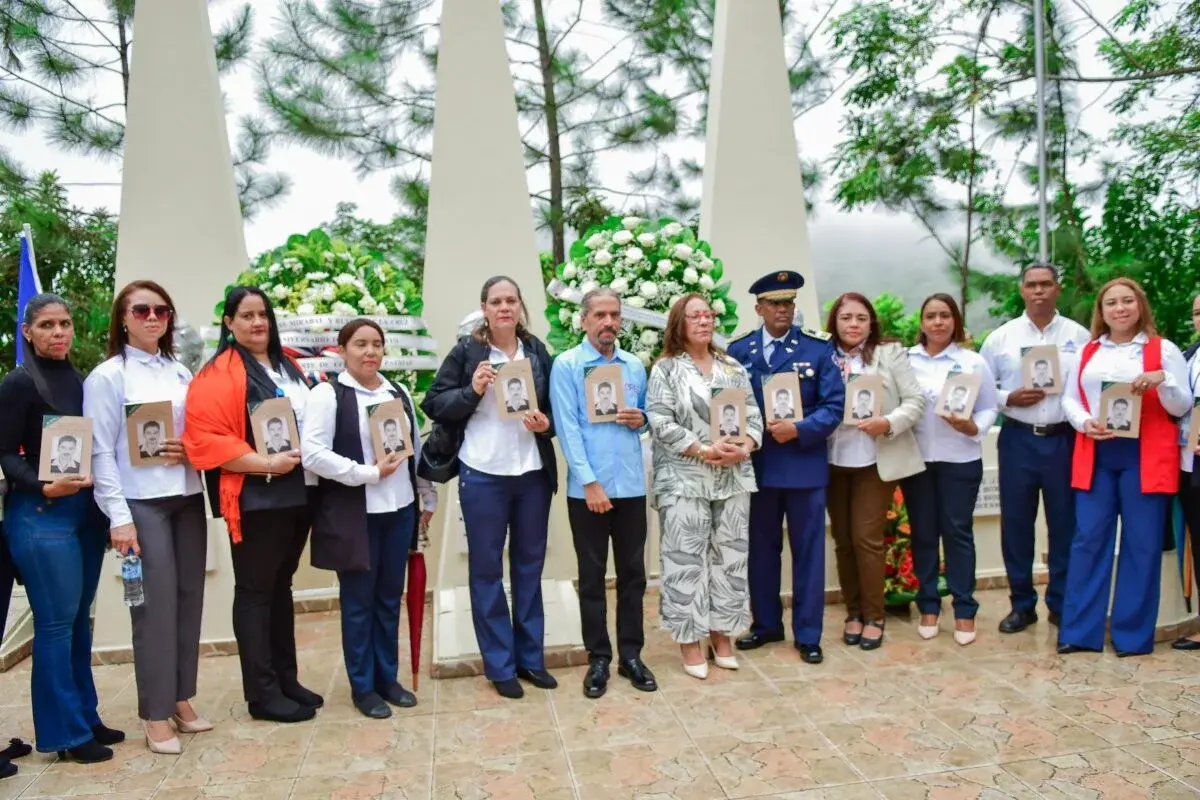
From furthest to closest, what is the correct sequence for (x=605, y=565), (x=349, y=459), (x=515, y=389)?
(x=605, y=565) < (x=515, y=389) < (x=349, y=459)

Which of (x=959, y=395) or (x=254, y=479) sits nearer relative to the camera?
(x=254, y=479)

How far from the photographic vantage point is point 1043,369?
13.4 feet

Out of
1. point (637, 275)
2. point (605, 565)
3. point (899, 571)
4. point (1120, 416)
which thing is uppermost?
point (637, 275)

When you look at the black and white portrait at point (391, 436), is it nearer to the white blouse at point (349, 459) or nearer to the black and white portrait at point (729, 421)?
the white blouse at point (349, 459)

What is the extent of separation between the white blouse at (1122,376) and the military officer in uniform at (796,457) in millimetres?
1041

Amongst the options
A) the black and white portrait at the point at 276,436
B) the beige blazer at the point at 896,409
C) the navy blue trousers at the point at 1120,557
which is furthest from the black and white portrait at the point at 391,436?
the navy blue trousers at the point at 1120,557

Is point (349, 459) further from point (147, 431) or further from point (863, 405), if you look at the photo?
point (863, 405)

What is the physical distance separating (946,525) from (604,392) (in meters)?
1.81

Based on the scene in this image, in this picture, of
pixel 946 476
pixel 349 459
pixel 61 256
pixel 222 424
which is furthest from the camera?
pixel 61 256

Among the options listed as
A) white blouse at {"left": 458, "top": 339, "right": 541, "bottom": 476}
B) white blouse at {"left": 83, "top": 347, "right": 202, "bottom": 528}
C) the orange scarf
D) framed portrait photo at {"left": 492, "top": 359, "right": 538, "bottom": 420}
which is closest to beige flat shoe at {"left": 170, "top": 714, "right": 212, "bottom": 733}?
the orange scarf

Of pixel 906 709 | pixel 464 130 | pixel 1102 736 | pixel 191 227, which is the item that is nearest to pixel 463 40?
pixel 464 130

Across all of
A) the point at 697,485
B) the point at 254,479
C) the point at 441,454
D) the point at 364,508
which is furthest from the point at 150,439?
the point at 697,485

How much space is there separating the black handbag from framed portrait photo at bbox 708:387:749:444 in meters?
1.01

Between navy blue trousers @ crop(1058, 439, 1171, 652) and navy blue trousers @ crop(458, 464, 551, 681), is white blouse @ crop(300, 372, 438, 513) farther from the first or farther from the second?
navy blue trousers @ crop(1058, 439, 1171, 652)
